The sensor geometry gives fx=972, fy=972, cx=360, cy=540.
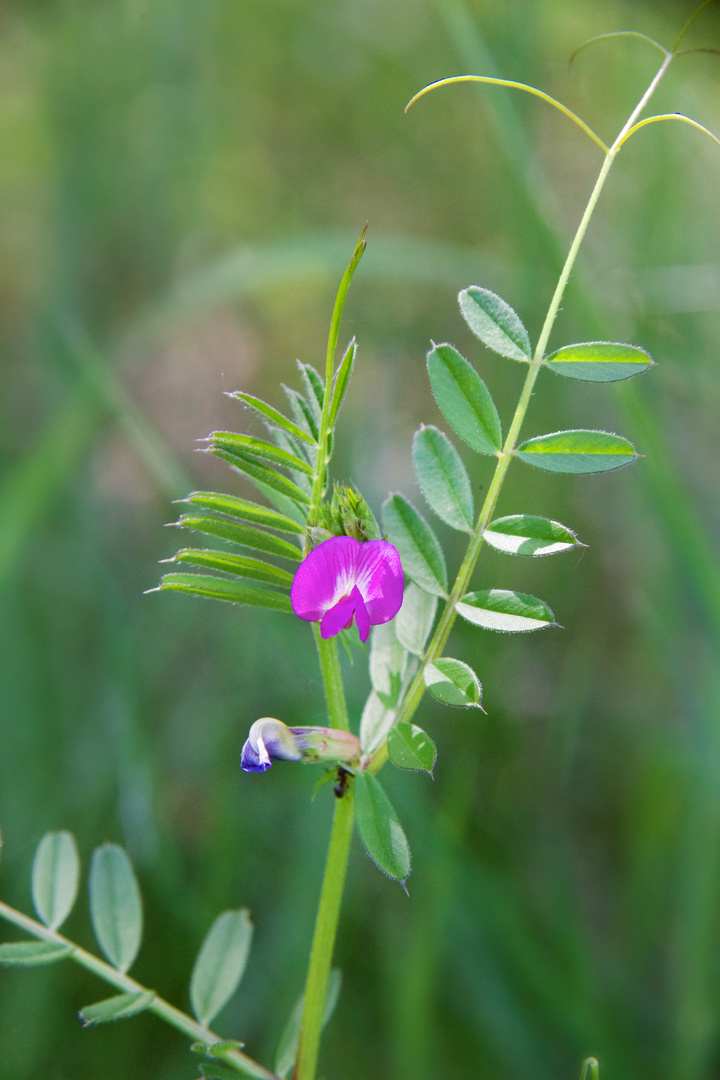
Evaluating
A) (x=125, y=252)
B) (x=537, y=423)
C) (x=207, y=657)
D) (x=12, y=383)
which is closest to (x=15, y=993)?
(x=207, y=657)

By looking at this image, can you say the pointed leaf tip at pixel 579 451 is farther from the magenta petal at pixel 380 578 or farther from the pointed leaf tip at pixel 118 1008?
the pointed leaf tip at pixel 118 1008

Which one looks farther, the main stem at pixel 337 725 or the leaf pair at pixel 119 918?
the leaf pair at pixel 119 918

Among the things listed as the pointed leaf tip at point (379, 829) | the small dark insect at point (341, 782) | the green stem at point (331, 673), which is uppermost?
the green stem at point (331, 673)

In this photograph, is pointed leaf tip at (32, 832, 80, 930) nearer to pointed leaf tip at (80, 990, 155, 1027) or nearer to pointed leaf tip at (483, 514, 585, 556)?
pointed leaf tip at (80, 990, 155, 1027)

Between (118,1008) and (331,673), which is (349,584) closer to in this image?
(331,673)

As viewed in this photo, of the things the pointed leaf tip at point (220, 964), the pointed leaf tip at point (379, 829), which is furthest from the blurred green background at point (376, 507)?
the pointed leaf tip at point (379, 829)

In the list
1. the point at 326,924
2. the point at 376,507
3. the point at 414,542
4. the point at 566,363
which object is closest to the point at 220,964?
the point at 326,924

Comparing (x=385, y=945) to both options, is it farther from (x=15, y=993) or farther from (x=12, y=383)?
(x=12, y=383)
